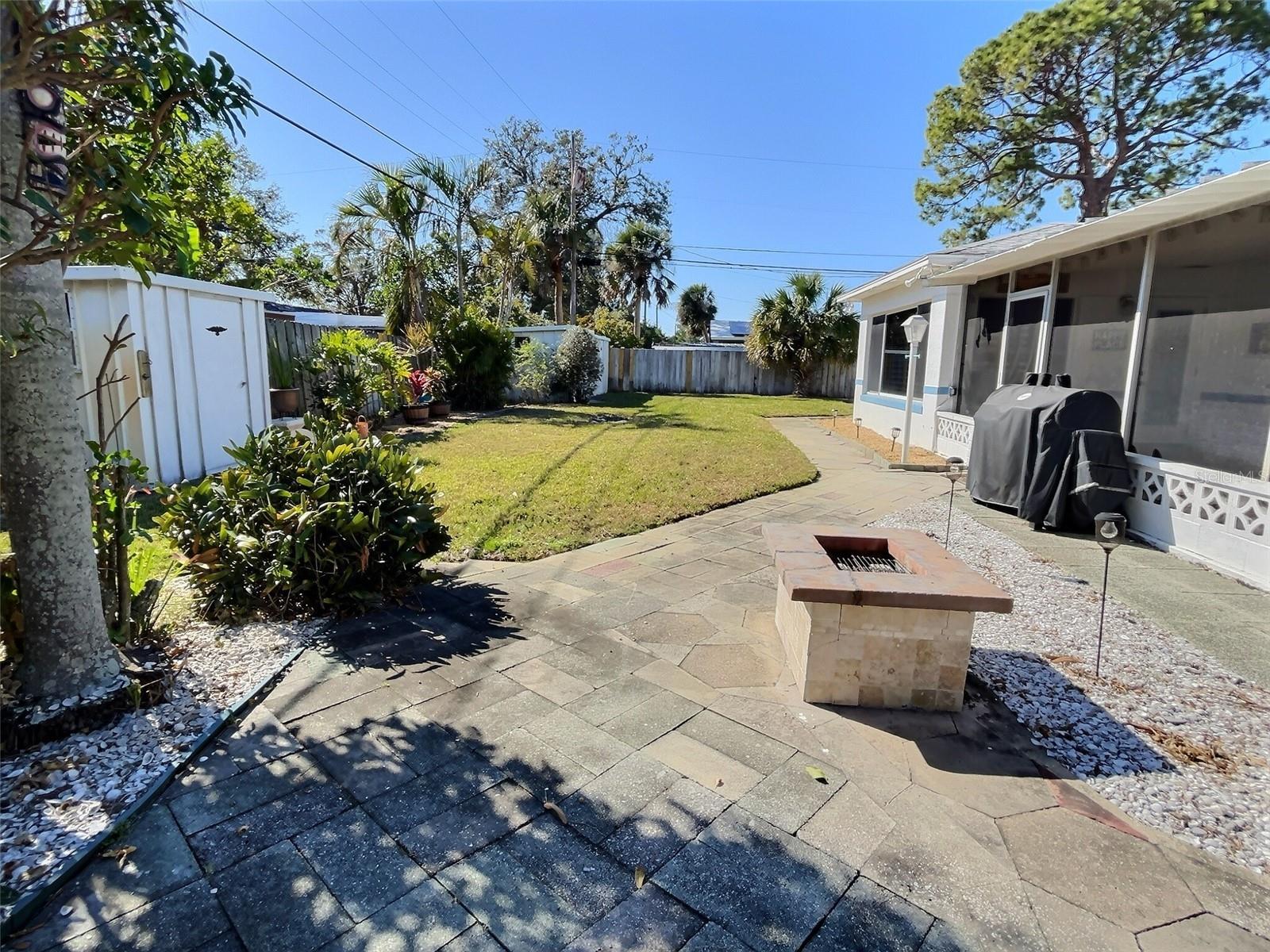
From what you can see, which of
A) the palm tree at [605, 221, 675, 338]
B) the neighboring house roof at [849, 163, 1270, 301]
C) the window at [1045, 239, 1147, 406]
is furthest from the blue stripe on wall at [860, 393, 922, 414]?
the palm tree at [605, 221, 675, 338]

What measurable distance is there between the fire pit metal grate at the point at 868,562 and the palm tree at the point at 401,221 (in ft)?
41.5

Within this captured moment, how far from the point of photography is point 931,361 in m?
9.95

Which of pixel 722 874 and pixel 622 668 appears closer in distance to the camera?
pixel 722 874

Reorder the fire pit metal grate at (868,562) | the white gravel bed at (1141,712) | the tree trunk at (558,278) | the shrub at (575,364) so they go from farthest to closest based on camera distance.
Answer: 1. the tree trunk at (558,278)
2. the shrub at (575,364)
3. the fire pit metal grate at (868,562)
4. the white gravel bed at (1141,712)

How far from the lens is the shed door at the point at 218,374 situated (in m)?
7.11

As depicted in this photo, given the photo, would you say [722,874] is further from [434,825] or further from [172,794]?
[172,794]

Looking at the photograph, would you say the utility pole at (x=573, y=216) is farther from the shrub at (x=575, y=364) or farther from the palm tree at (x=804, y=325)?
the palm tree at (x=804, y=325)

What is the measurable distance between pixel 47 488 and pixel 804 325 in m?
20.9

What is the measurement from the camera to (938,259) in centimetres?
905

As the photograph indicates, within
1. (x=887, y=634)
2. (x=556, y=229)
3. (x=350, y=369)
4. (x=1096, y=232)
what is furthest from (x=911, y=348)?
(x=556, y=229)

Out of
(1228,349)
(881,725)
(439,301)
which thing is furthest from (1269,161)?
(439,301)

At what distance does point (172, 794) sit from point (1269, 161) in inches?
254

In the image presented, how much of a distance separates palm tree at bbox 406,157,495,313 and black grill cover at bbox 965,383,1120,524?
11891 millimetres

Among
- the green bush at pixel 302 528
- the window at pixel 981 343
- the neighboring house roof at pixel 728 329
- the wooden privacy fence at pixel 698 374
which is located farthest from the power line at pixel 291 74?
the neighboring house roof at pixel 728 329
